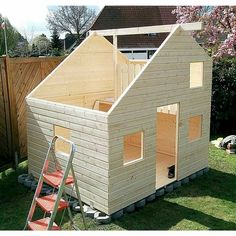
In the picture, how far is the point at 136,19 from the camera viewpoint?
26.8 m

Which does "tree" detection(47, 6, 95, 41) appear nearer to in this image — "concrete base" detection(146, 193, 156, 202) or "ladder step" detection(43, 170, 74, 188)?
"concrete base" detection(146, 193, 156, 202)

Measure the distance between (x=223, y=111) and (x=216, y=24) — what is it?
420 centimetres

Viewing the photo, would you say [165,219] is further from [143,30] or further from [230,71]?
[230,71]

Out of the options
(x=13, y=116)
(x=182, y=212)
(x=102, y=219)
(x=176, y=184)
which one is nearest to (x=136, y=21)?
Answer: (x=13, y=116)

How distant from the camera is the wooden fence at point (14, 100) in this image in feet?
26.7

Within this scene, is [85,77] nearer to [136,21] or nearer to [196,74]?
[196,74]

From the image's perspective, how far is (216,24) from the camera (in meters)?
14.2

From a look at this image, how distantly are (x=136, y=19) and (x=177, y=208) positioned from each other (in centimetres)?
2221

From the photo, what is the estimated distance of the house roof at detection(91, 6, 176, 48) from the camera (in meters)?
26.7

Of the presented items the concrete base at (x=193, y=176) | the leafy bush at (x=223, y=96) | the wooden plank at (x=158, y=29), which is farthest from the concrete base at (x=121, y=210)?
the leafy bush at (x=223, y=96)

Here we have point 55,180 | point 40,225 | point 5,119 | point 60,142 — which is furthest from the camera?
point 5,119

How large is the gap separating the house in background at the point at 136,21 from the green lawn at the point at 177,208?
66.1 ft

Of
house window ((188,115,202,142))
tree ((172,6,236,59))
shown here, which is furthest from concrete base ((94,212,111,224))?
tree ((172,6,236,59))
